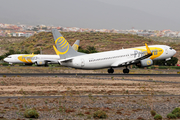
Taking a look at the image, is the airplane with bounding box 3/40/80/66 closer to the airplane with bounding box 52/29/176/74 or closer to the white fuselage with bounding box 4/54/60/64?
the white fuselage with bounding box 4/54/60/64

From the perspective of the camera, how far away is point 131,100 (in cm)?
2369

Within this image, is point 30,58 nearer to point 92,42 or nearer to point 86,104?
point 86,104

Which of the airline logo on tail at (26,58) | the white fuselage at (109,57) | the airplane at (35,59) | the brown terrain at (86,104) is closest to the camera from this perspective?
the brown terrain at (86,104)

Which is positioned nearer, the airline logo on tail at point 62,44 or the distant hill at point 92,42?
the airline logo on tail at point 62,44

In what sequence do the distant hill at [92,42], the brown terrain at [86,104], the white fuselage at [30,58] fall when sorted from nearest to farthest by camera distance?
1. the brown terrain at [86,104]
2. the white fuselage at [30,58]
3. the distant hill at [92,42]

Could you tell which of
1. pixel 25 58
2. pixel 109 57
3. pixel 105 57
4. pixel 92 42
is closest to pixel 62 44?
pixel 105 57

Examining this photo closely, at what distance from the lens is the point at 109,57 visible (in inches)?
1799

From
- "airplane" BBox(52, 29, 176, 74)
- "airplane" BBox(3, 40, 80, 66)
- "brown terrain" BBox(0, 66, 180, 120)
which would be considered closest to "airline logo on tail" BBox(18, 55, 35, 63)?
"airplane" BBox(3, 40, 80, 66)

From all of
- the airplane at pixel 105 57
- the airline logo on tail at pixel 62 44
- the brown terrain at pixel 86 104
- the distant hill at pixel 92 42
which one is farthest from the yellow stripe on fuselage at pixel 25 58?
the brown terrain at pixel 86 104

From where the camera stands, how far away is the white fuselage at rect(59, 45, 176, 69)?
1709 inches

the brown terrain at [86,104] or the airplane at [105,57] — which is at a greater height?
the airplane at [105,57]

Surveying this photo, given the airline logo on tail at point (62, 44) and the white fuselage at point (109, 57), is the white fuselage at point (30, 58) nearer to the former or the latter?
the white fuselage at point (109, 57)

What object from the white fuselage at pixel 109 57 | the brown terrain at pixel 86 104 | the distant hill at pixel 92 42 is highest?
the distant hill at pixel 92 42

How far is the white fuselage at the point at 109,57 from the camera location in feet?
142
